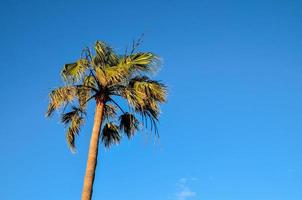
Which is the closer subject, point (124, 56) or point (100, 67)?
point (100, 67)

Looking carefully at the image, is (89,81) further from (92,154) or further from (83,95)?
(92,154)

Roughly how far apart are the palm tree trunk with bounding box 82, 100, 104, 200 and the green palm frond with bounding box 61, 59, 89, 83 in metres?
1.12

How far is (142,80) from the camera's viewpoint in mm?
15547

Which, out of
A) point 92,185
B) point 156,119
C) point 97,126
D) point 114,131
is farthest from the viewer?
point 114,131

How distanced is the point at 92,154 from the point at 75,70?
3042 millimetres

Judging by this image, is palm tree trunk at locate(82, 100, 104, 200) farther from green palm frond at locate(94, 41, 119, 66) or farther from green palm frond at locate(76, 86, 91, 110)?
green palm frond at locate(94, 41, 119, 66)

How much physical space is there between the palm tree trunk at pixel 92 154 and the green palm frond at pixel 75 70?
1.12 meters

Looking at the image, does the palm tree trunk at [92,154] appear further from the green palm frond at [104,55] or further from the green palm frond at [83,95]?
the green palm frond at [104,55]

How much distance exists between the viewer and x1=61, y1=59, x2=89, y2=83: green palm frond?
48.8 ft

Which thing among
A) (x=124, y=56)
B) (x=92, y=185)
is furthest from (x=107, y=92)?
(x=92, y=185)

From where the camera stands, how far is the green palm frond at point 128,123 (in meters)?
15.7

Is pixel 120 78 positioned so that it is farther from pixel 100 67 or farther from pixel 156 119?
pixel 156 119

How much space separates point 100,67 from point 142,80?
64.1 inches

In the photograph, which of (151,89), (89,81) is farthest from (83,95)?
(151,89)
